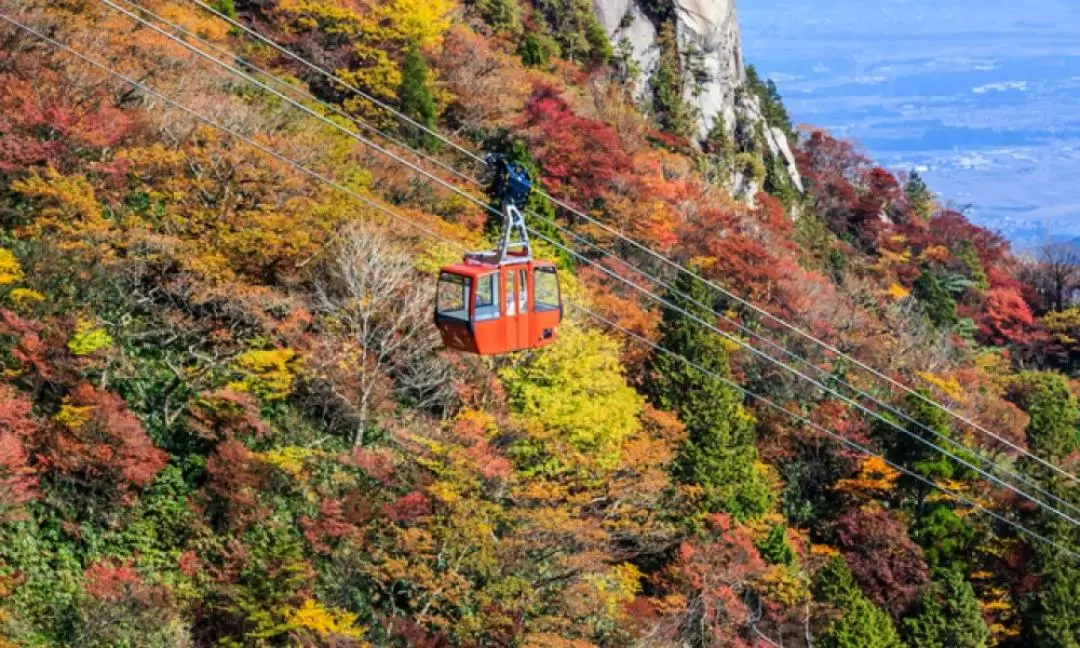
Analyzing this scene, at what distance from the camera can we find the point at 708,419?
30.3m

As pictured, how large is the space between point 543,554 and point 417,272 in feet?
27.5

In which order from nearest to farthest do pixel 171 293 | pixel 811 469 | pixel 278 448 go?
pixel 278 448 < pixel 171 293 < pixel 811 469

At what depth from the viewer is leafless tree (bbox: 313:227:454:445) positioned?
25.7 m

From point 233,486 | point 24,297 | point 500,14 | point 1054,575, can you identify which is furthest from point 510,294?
point 500,14

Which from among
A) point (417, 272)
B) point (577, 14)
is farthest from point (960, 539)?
point (577, 14)

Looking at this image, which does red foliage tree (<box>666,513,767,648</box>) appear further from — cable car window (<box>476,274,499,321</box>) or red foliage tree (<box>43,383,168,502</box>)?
cable car window (<box>476,274,499,321</box>)

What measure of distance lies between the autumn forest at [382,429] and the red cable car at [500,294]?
66 cm

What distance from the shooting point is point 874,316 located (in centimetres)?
5069

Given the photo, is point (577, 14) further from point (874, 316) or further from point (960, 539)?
point (960, 539)

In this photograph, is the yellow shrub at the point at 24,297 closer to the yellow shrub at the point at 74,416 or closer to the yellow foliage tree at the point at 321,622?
the yellow shrub at the point at 74,416

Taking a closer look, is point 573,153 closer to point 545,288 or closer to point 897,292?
point 897,292

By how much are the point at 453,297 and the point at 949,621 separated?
1886cm

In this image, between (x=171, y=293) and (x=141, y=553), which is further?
(x=171, y=293)

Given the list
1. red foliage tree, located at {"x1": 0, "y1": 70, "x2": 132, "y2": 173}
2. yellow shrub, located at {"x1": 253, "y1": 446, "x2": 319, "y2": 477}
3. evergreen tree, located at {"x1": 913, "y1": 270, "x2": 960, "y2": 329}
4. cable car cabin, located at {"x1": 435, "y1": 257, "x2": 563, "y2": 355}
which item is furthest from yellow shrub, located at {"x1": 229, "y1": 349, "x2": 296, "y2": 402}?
evergreen tree, located at {"x1": 913, "y1": 270, "x2": 960, "y2": 329}
